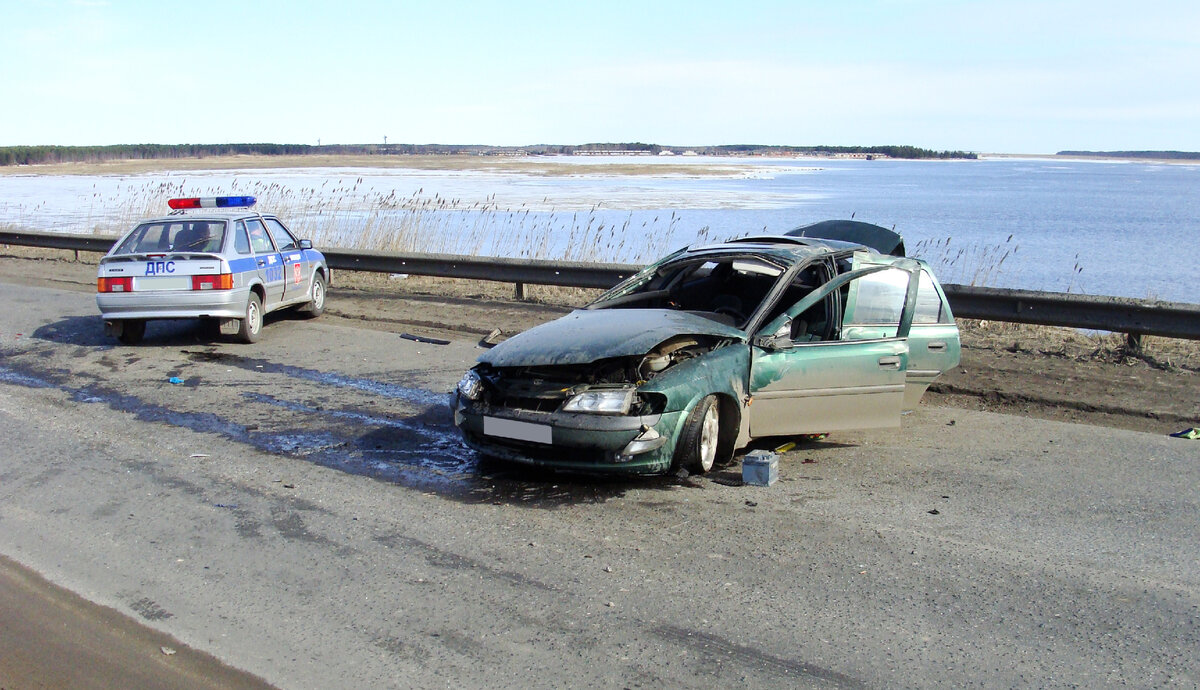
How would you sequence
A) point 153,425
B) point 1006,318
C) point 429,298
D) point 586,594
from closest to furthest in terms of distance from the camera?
point 586,594, point 153,425, point 1006,318, point 429,298

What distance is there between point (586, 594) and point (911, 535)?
76.9 inches

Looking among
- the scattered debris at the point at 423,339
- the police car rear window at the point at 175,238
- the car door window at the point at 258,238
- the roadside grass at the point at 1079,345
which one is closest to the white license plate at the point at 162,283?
the police car rear window at the point at 175,238

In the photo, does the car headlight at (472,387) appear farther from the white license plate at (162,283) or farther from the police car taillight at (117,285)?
the police car taillight at (117,285)

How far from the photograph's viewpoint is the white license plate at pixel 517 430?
6.04 m

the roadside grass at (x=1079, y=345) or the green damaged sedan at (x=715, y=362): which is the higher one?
the green damaged sedan at (x=715, y=362)

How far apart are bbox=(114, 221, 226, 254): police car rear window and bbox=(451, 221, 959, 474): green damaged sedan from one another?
5.90 metres

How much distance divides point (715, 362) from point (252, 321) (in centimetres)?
728

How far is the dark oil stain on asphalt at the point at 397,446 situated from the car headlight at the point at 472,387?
1.73ft

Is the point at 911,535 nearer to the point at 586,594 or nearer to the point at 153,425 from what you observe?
the point at 586,594

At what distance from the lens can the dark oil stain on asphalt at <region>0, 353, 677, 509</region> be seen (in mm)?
6254

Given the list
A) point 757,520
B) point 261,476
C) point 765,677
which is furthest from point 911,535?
point 261,476

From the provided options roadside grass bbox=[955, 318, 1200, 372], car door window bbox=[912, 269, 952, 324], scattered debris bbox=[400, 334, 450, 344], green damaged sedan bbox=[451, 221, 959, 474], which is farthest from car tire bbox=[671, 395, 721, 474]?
roadside grass bbox=[955, 318, 1200, 372]

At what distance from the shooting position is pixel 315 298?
45.5 ft

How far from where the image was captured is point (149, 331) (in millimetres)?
12578
